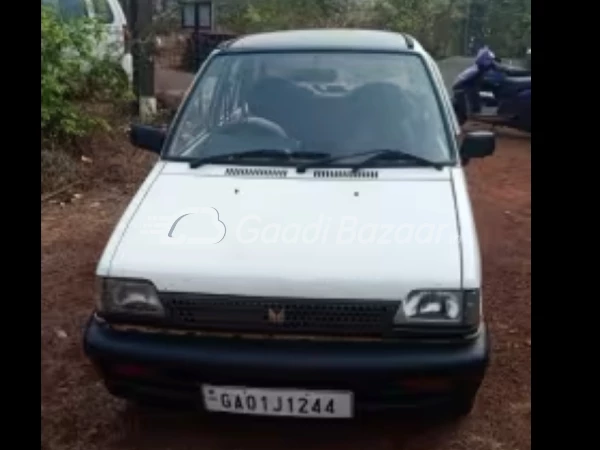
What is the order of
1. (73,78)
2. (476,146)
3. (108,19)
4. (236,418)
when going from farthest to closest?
(108,19) < (73,78) < (476,146) < (236,418)

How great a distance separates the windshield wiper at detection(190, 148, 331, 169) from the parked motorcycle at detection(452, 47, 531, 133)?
6206 millimetres

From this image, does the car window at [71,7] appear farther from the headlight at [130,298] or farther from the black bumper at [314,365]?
the black bumper at [314,365]

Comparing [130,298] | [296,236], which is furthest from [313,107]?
[130,298]

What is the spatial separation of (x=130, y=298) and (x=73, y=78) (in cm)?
536

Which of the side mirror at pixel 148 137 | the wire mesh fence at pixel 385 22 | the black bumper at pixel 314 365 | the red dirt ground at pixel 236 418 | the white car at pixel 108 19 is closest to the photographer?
the black bumper at pixel 314 365

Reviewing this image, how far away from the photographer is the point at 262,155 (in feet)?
11.8

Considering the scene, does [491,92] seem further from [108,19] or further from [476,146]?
[476,146]

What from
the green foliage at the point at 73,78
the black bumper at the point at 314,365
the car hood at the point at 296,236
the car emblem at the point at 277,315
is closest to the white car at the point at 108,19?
the green foliage at the point at 73,78

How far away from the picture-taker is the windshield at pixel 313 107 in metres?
3.68

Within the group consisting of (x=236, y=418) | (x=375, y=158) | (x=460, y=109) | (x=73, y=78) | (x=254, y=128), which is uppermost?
(x=73, y=78)

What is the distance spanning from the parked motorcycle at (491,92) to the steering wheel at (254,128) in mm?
6062

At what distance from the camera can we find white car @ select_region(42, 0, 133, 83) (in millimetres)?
8839

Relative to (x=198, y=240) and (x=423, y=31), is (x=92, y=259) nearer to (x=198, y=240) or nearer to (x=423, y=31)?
(x=198, y=240)
